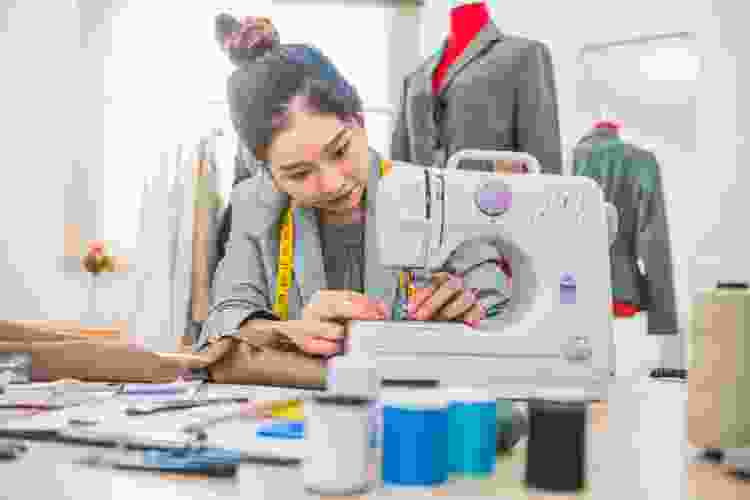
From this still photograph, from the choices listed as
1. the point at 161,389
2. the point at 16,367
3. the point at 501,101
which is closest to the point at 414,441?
the point at 161,389

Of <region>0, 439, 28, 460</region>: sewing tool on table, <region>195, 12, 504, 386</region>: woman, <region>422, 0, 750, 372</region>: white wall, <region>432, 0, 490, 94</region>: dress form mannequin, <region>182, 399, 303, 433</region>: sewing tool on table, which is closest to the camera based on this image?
<region>0, 439, 28, 460</region>: sewing tool on table

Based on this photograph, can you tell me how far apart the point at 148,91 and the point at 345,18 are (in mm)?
982

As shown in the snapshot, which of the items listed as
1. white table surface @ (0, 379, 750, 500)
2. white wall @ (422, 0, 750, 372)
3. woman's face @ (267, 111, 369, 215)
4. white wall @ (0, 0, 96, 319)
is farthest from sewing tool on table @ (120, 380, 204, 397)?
white wall @ (0, 0, 96, 319)

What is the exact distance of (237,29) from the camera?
1935 millimetres

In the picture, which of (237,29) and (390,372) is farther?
(237,29)

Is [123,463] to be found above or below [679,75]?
below

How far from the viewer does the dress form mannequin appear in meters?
2.20

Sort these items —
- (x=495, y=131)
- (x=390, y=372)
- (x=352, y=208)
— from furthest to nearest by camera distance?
(x=495, y=131)
(x=352, y=208)
(x=390, y=372)

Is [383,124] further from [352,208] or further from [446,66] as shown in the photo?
[352,208]

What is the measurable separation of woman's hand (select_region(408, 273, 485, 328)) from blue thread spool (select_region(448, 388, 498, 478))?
0.57m

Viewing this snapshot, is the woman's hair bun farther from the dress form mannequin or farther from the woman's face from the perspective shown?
the dress form mannequin

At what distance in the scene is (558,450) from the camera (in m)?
0.63

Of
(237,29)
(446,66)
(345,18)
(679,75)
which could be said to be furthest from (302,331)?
(345,18)

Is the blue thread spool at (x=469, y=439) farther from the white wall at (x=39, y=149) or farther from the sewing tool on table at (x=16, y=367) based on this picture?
the white wall at (x=39, y=149)
